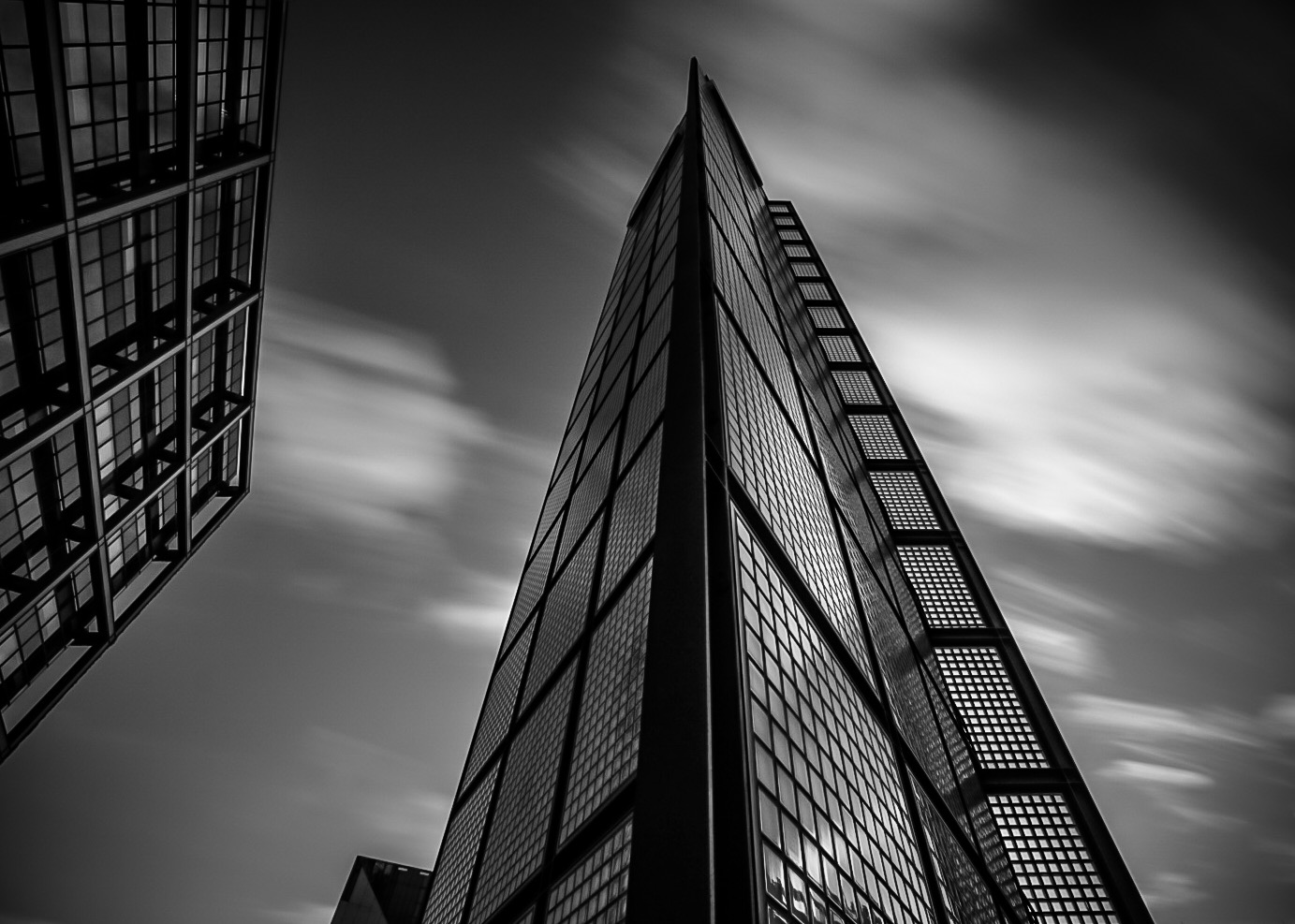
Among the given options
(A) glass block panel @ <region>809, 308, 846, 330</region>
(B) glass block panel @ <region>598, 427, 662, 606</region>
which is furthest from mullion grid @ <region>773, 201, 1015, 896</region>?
(A) glass block panel @ <region>809, 308, 846, 330</region>

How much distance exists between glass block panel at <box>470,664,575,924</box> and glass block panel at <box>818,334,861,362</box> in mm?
55630

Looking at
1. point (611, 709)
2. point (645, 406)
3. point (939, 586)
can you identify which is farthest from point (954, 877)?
point (939, 586)

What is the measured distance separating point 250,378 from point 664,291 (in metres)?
33.3

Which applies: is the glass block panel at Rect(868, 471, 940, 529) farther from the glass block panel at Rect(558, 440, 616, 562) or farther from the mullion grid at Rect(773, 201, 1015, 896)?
the glass block panel at Rect(558, 440, 616, 562)

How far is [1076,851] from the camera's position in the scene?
97.9 feet

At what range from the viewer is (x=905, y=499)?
169 feet

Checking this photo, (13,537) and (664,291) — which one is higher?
(664,291)

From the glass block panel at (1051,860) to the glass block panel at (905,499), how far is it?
810 inches

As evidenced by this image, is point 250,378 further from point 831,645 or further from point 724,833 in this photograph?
point 724,833

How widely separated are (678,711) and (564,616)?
995 centimetres

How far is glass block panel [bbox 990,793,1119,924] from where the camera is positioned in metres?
27.0

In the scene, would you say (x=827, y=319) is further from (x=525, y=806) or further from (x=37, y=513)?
(x=525, y=806)

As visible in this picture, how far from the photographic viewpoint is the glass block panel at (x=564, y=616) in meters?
16.1

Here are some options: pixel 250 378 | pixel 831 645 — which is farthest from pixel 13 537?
pixel 831 645
